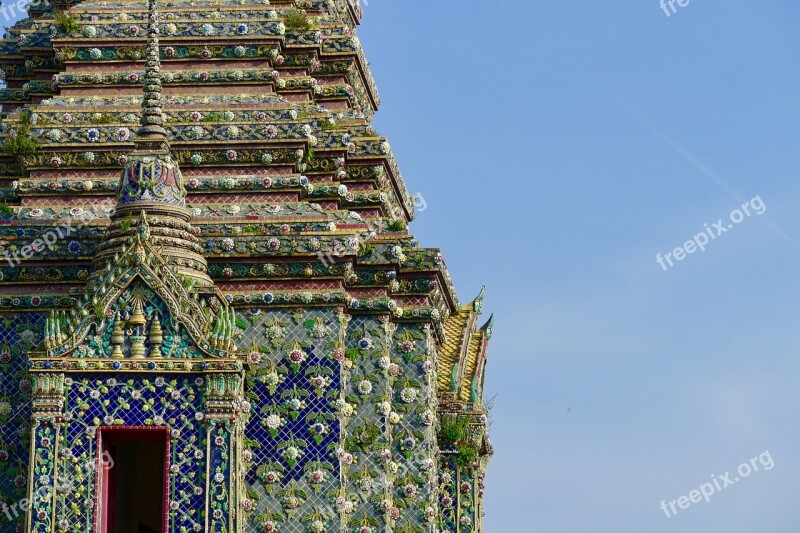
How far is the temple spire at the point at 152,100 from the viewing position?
90.7ft

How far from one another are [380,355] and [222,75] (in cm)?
512

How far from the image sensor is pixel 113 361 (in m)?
25.7

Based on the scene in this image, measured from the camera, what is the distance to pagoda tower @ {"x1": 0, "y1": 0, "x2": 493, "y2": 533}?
25688mm

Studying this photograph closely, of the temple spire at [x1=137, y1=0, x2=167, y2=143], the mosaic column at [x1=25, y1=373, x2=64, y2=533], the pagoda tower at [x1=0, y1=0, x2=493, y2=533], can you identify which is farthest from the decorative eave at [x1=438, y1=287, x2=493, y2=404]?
the mosaic column at [x1=25, y1=373, x2=64, y2=533]

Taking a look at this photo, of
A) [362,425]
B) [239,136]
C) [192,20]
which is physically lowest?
[362,425]

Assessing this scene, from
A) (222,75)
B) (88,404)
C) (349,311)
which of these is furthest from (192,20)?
(88,404)

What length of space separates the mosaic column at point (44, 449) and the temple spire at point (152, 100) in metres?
3.75

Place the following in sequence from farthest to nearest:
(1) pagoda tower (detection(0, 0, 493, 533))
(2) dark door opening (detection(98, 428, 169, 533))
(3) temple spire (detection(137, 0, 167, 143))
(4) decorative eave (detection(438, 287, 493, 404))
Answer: (4) decorative eave (detection(438, 287, 493, 404)) → (2) dark door opening (detection(98, 428, 169, 533)) → (3) temple spire (detection(137, 0, 167, 143)) → (1) pagoda tower (detection(0, 0, 493, 533))

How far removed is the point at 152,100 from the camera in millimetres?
27922

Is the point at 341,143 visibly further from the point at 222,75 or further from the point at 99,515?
the point at 99,515

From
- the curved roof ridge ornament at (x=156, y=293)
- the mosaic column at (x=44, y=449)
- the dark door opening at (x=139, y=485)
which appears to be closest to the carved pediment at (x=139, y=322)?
the curved roof ridge ornament at (x=156, y=293)

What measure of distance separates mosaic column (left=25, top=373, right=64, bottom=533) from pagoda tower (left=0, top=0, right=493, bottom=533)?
0.03m

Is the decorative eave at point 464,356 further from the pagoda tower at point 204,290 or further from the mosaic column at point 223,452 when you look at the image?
the mosaic column at point 223,452

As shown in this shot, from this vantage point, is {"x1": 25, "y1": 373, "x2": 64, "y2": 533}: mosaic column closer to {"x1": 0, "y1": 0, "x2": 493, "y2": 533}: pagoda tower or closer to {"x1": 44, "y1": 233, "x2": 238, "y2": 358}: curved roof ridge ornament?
{"x1": 0, "y1": 0, "x2": 493, "y2": 533}: pagoda tower
